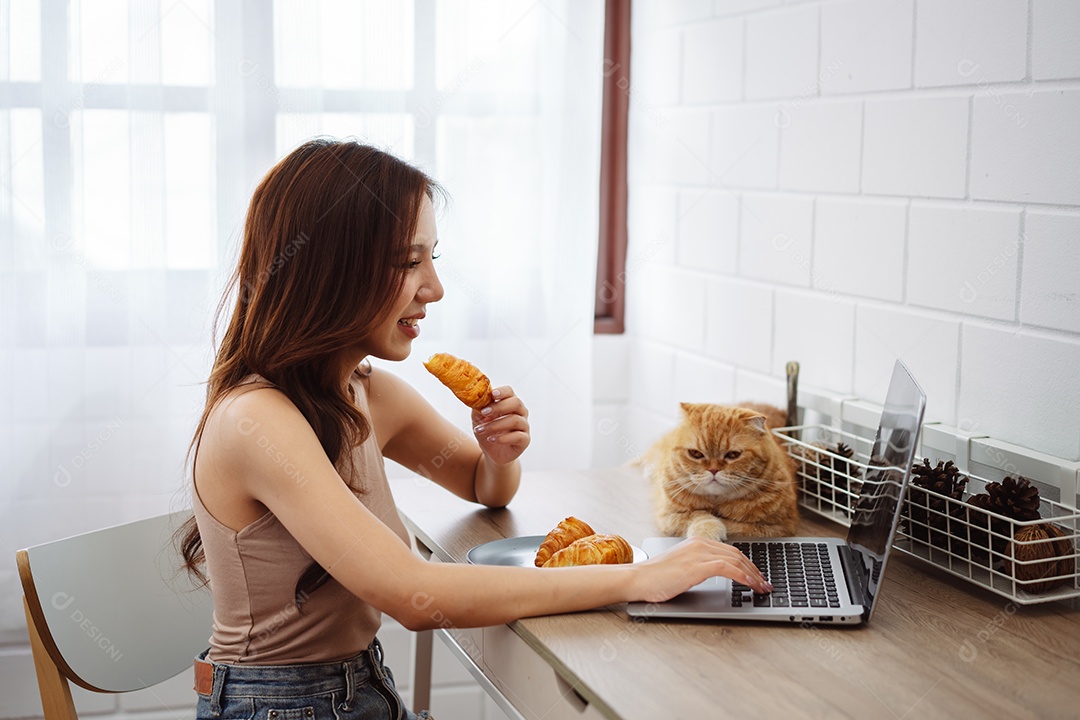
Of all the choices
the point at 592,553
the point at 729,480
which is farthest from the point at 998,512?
the point at 592,553

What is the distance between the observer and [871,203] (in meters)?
1.66

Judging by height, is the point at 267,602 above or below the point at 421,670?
above

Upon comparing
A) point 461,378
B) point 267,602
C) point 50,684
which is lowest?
point 50,684

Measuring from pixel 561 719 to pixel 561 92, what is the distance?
154cm

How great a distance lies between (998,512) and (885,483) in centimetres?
15

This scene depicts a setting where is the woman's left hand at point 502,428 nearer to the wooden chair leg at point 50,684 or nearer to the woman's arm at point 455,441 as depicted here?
the woman's arm at point 455,441

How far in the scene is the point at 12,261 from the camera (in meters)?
2.00

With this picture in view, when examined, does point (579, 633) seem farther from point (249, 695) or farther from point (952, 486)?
point (952, 486)

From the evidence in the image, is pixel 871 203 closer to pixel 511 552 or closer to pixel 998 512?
pixel 998 512

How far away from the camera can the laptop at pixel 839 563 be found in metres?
1.16

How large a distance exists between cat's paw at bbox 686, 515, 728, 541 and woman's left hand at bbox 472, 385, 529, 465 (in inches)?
11.2

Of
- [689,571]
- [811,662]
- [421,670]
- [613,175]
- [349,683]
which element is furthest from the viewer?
[613,175]

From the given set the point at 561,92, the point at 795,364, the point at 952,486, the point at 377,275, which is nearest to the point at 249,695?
the point at 377,275

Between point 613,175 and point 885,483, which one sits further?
point 613,175
